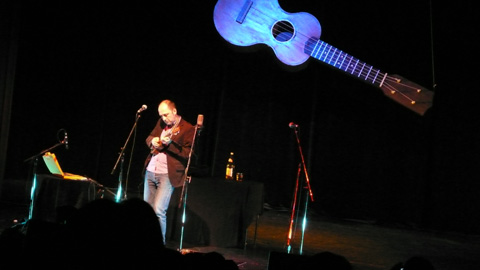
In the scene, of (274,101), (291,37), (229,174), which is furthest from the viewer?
(274,101)

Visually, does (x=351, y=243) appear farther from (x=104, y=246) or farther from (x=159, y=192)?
(x=104, y=246)

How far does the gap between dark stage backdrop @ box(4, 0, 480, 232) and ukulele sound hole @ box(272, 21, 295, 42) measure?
1204 millimetres

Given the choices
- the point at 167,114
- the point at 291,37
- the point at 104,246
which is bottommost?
the point at 104,246

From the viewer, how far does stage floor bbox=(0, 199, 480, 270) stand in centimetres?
605

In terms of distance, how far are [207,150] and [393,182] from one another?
9.35ft

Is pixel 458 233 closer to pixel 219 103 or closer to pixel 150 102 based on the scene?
pixel 219 103

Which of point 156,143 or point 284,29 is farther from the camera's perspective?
point 284,29

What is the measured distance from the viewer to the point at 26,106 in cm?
909

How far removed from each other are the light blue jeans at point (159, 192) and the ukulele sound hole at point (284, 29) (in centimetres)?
253

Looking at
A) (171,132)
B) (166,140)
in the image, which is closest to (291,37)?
(171,132)

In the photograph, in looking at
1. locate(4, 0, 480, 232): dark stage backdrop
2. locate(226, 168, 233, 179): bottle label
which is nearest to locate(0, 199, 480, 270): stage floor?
locate(4, 0, 480, 232): dark stage backdrop

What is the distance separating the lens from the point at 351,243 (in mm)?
6961

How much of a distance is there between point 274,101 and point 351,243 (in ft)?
8.90

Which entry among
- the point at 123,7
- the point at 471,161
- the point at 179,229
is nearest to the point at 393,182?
the point at 471,161
